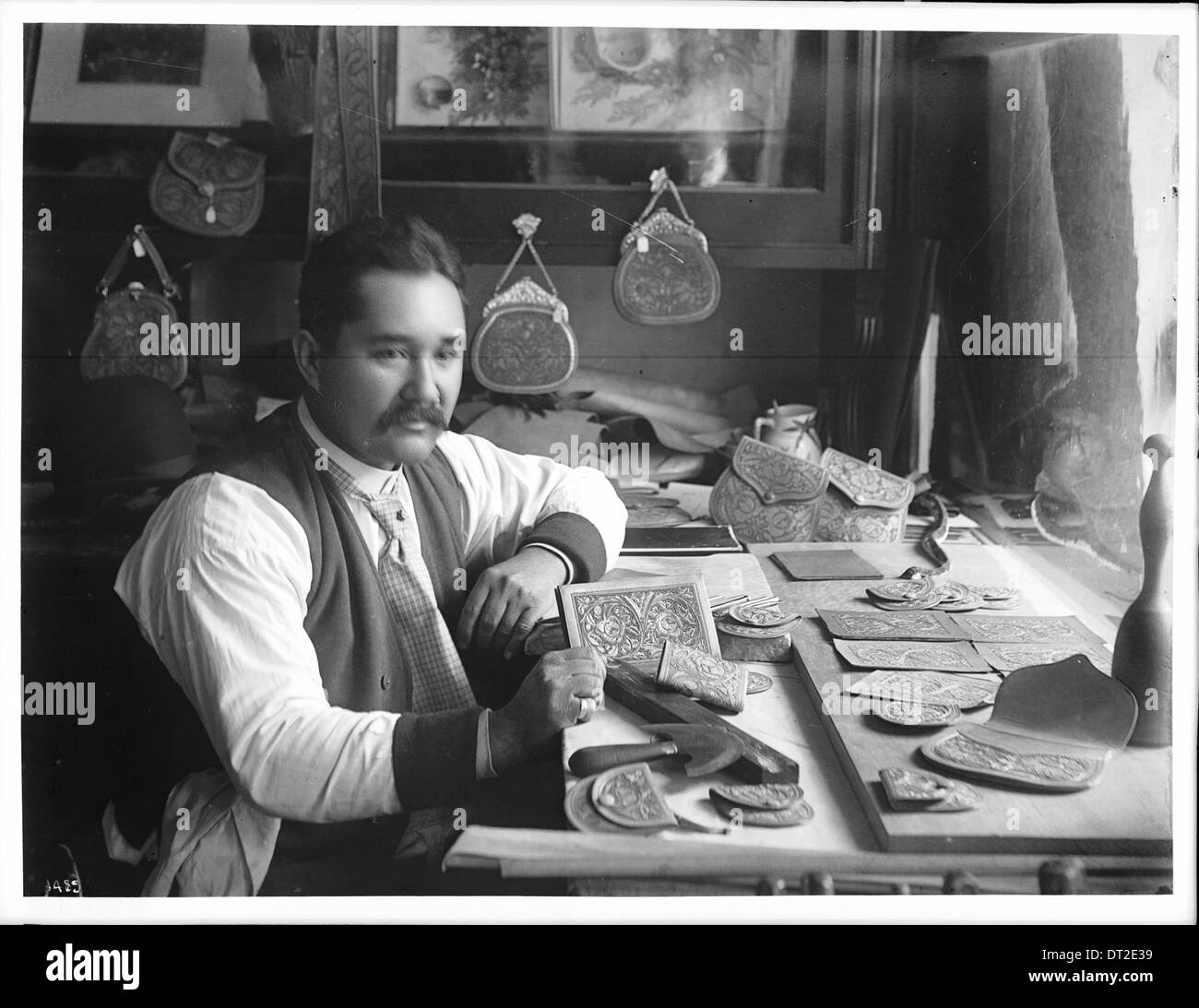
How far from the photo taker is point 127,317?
2.12 metres

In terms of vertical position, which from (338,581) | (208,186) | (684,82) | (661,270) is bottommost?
(338,581)

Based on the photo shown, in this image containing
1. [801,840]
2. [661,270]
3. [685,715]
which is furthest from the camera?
[661,270]

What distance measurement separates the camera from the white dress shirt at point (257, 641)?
201 centimetres

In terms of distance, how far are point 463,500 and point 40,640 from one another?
0.88 m

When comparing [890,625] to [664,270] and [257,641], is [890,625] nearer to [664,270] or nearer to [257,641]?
[664,270]

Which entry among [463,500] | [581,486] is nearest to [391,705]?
[463,500]

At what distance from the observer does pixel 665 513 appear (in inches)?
88.0

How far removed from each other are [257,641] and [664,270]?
105 cm

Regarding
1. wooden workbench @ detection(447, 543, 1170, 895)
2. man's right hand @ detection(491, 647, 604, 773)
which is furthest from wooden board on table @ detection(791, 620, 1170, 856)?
man's right hand @ detection(491, 647, 604, 773)

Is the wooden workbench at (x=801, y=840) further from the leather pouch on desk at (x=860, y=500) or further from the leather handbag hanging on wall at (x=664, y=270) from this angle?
the leather handbag hanging on wall at (x=664, y=270)

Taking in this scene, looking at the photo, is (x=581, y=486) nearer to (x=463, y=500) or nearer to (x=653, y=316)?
(x=463, y=500)

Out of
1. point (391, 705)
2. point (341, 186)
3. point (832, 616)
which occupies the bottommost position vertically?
point (391, 705)

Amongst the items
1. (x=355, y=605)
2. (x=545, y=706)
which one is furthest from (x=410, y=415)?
(x=545, y=706)

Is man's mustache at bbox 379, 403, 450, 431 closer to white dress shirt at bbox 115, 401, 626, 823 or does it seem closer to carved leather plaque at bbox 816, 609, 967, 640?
white dress shirt at bbox 115, 401, 626, 823
